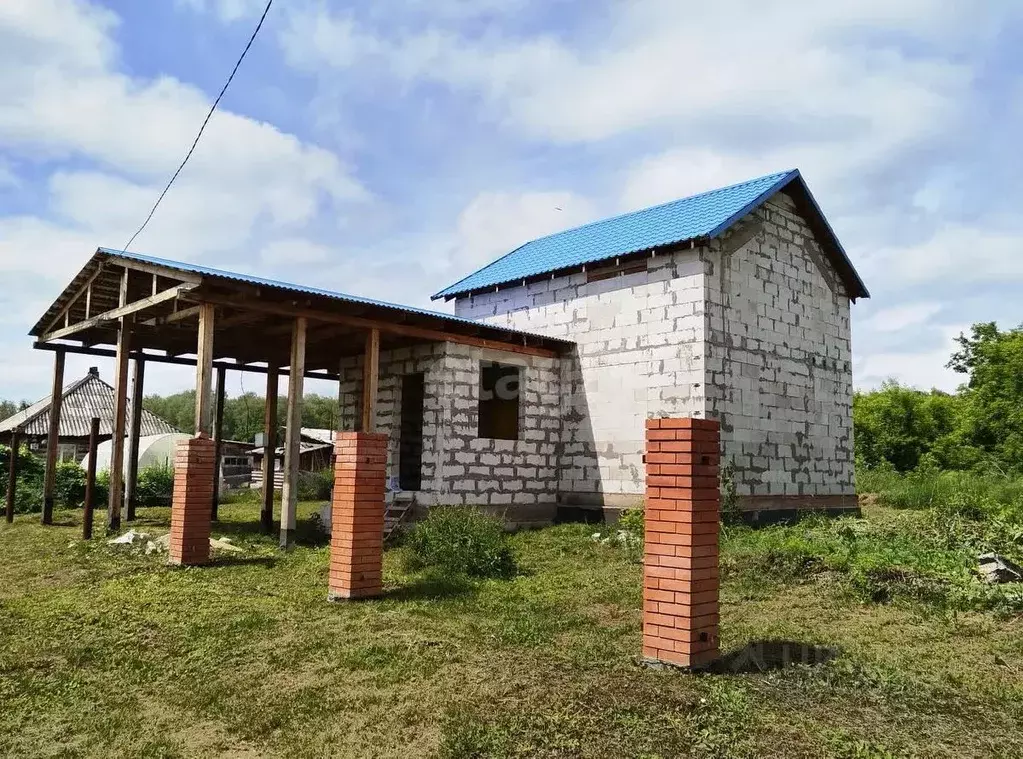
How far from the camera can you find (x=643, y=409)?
42.9ft

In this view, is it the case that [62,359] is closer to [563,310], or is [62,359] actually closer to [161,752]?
[563,310]

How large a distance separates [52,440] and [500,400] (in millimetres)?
8485

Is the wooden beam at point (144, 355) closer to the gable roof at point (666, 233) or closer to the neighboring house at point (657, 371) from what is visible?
the neighboring house at point (657, 371)

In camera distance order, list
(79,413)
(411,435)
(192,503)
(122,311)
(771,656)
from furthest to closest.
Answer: (79,413)
(411,435)
(122,311)
(192,503)
(771,656)

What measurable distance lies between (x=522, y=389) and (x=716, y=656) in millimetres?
8759

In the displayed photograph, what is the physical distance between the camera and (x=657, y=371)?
42.7ft

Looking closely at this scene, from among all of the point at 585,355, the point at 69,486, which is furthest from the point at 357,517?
the point at 69,486

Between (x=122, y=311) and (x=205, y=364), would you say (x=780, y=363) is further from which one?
(x=122, y=311)

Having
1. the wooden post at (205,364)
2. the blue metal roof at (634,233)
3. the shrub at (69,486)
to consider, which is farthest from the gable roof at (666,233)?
the shrub at (69,486)

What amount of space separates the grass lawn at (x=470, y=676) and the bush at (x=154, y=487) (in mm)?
11545

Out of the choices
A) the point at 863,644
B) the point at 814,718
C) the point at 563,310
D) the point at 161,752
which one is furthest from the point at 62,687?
the point at 563,310

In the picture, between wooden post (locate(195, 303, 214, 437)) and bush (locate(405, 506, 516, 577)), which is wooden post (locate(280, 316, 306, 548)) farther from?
bush (locate(405, 506, 516, 577))

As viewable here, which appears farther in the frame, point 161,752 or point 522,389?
point 522,389

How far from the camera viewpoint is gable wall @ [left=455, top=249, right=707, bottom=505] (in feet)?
41.7
